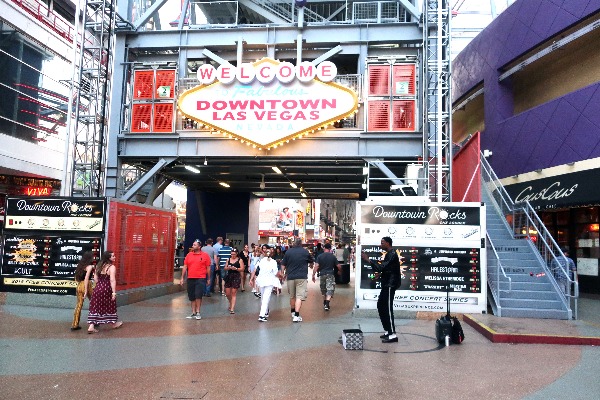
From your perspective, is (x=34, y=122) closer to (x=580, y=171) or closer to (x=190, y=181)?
(x=190, y=181)

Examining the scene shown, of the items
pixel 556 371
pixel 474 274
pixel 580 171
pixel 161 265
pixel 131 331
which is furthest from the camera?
pixel 161 265

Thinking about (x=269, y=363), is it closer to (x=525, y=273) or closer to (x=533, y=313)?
(x=533, y=313)

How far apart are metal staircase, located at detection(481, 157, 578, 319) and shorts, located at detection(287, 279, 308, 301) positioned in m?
4.23

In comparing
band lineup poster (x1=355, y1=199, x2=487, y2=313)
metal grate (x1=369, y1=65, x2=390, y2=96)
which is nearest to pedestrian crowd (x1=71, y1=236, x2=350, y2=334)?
band lineup poster (x1=355, y1=199, x2=487, y2=313)

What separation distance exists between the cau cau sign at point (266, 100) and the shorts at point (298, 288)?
20.5ft

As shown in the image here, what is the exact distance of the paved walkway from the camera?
18.5 ft

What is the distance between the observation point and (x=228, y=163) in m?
18.3

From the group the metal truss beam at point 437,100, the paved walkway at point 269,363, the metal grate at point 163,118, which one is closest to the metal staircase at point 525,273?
the paved walkway at point 269,363

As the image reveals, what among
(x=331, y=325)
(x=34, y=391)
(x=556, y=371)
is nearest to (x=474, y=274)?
(x=331, y=325)

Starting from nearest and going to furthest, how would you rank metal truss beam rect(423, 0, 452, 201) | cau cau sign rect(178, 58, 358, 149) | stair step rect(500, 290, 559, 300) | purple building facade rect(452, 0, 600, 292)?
stair step rect(500, 290, 559, 300) → purple building facade rect(452, 0, 600, 292) → metal truss beam rect(423, 0, 452, 201) → cau cau sign rect(178, 58, 358, 149)

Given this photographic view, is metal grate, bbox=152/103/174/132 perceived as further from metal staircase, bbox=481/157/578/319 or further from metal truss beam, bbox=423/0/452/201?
metal staircase, bbox=481/157/578/319

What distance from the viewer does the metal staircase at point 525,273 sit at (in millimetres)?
10906

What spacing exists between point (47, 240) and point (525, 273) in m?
11.8

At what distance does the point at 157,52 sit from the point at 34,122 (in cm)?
1077
